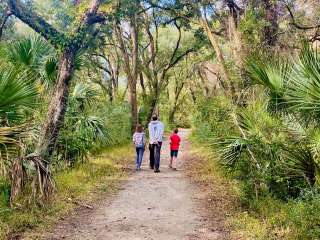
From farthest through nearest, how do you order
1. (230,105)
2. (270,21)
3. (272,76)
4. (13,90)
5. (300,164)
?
(270,21) → (230,105) → (272,76) → (300,164) → (13,90)

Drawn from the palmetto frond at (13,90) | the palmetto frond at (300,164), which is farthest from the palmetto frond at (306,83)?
the palmetto frond at (13,90)

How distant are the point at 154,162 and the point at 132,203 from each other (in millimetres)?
5465

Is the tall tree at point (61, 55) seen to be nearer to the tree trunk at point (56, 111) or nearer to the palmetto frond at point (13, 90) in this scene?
the tree trunk at point (56, 111)

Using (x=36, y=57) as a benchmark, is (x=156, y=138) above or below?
below

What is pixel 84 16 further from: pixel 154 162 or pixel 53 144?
pixel 154 162

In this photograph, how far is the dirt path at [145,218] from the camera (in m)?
7.69

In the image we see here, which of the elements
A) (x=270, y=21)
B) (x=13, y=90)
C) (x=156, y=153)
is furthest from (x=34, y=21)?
(x=270, y=21)

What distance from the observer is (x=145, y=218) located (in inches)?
344

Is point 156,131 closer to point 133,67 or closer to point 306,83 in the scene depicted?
point 306,83

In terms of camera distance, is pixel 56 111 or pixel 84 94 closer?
pixel 56 111

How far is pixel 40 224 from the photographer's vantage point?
26.1ft

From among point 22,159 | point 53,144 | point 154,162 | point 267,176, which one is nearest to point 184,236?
point 267,176

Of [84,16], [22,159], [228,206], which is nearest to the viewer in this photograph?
[22,159]

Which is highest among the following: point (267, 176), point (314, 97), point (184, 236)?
point (314, 97)
